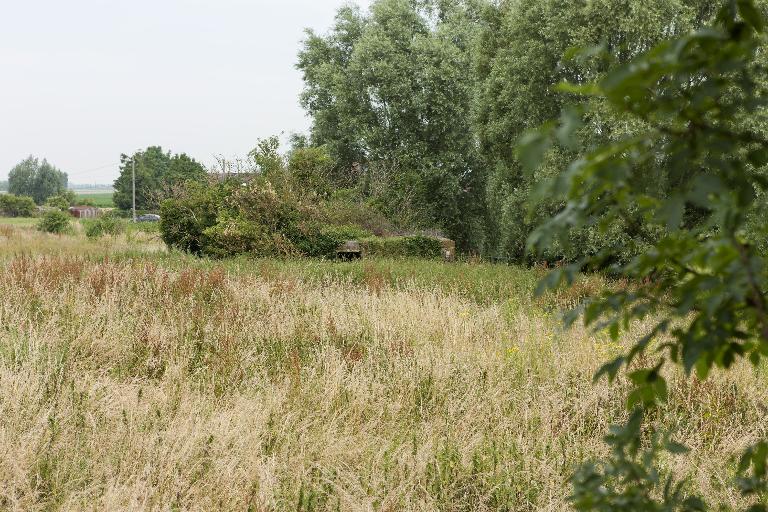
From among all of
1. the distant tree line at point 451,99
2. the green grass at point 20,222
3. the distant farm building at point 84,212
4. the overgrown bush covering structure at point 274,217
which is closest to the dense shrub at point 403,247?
the overgrown bush covering structure at point 274,217

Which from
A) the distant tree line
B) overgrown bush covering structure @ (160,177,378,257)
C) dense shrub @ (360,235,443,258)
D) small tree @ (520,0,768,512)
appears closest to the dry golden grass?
small tree @ (520,0,768,512)

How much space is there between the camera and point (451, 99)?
2631cm

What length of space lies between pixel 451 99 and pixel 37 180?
9332 cm

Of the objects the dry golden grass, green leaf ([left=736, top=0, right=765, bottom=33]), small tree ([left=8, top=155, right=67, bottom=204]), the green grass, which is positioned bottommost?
the dry golden grass

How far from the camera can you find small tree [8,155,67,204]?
10075cm

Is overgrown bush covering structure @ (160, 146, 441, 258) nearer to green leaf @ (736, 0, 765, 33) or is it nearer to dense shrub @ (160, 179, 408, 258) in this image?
dense shrub @ (160, 179, 408, 258)

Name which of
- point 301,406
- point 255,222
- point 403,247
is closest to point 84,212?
point 255,222

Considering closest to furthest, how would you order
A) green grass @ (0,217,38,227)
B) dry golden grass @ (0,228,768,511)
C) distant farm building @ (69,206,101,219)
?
dry golden grass @ (0,228,768,511)
green grass @ (0,217,38,227)
distant farm building @ (69,206,101,219)

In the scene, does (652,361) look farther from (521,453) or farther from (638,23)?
(638,23)

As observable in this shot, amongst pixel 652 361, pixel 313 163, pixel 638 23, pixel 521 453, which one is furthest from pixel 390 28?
pixel 521 453

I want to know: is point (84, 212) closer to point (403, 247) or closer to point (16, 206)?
point (16, 206)

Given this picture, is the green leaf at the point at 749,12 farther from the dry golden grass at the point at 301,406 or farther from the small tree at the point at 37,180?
the small tree at the point at 37,180

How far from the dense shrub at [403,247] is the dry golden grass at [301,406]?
8.37m

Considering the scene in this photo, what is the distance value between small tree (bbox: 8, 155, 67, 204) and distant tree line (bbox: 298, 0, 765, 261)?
3296 inches
